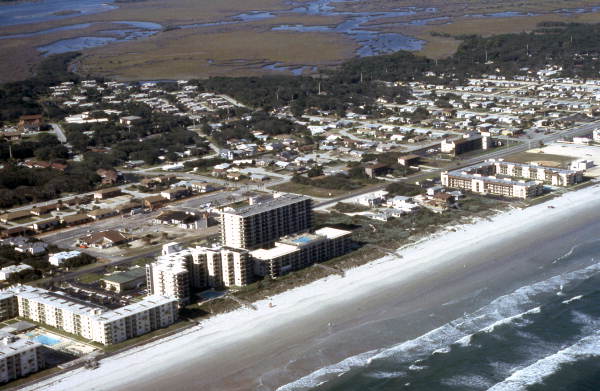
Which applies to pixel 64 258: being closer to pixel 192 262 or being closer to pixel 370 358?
pixel 192 262

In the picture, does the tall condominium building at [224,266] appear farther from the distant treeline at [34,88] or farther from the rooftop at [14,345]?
the distant treeline at [34,88]

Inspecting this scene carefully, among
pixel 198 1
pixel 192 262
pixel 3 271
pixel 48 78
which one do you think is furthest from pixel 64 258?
pixel 198 1

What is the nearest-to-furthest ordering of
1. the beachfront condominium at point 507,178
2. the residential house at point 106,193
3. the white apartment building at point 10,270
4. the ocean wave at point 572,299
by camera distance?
the ocean wave at point 572,299, the white apartment building at point 10,270, the beachfront condominium at point 507,178, the residential house at point 106,193

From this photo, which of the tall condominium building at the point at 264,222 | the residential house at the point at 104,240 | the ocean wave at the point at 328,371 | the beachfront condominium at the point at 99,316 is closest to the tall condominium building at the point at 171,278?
the beachfront condominium at the point at 99,316

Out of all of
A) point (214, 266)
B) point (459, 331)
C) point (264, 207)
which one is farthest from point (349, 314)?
point (264, 207)

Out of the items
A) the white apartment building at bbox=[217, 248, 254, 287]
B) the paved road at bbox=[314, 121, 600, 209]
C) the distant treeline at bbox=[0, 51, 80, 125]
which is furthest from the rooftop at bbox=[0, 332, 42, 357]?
the distant treeline at bbox=[0, 51, 80, 125]

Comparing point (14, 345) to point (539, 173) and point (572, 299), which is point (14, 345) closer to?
point (572, 299)
